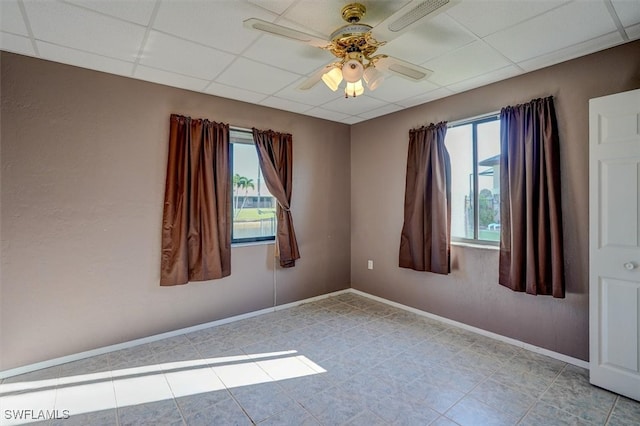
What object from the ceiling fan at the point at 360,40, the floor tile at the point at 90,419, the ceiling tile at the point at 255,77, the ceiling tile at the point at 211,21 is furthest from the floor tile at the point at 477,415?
the ceiling tile at the point at 255,77

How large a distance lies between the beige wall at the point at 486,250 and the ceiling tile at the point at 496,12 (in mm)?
1007

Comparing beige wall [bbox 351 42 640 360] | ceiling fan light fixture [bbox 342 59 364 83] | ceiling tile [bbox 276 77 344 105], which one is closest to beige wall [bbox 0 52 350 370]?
ceiling tile [bbox 276 77 344 105]

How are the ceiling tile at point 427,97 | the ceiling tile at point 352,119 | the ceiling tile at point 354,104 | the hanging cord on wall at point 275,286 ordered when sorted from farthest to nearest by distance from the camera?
the ceiling tile at point 352,119 → the hanging cord on wall at point 275,286 → the ceiling tile at point 354,104 → the ceiling tile at point 427,97

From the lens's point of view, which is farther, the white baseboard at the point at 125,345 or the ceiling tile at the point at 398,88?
the ceiling tile at the point at 398,88

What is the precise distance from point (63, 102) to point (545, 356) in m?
4.75

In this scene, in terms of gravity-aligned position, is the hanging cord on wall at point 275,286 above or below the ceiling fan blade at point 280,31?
below

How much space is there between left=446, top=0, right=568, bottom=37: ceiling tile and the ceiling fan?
36cm

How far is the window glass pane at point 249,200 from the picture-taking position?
3.73m

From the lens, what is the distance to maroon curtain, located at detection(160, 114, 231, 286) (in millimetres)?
3184

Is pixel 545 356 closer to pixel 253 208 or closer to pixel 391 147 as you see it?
pixel 391 147

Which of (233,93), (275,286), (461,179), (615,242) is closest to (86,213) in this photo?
(233,93)

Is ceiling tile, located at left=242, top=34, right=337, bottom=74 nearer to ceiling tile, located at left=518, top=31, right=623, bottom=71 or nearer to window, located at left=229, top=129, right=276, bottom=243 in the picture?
window, located at left=229, top=129, right=276, bottom=243

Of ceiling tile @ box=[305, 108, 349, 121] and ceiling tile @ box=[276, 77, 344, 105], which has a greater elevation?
ceiling tile @ box=[305, 108, 349, 121]

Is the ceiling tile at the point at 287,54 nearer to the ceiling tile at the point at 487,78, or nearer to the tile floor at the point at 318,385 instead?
the ceiling tile at the point at 487,78
